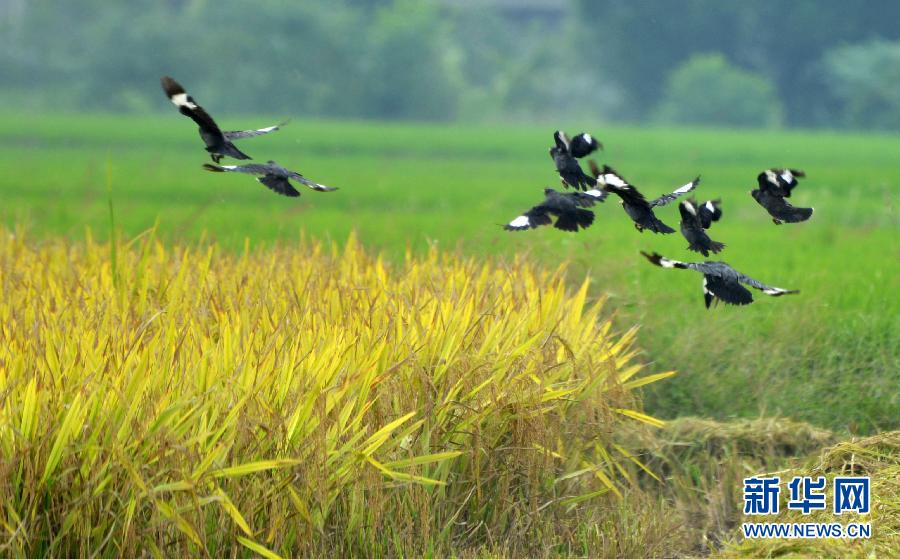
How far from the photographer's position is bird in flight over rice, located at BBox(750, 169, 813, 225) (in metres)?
3.12

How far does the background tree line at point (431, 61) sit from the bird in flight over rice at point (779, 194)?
32.7 m

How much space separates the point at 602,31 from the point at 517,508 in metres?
37.7

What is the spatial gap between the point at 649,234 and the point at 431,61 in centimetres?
3106

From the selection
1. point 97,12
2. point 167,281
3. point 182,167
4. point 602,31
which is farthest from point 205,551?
point 97,12

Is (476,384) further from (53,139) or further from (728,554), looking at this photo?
(53,139)

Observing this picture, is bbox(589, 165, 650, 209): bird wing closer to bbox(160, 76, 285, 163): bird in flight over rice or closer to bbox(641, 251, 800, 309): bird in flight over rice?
bbox(641, 251, 800, 309): bird in flight over rice

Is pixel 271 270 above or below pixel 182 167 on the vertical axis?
below

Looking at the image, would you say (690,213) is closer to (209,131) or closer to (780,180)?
(780,180)

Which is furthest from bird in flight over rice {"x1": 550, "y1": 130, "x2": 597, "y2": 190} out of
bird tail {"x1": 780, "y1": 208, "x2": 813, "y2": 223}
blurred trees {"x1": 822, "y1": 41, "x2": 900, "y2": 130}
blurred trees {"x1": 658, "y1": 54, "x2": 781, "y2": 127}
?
blurred trees {"x1": 658, "y1": 54, "x2": 781, "y2": 127}

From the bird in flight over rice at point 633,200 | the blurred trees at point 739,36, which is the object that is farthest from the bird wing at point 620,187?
the blurred trees at point 739,36

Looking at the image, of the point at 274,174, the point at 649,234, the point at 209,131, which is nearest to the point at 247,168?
the point at 274,174

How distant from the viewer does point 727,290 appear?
3.07m

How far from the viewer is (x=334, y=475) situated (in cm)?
300
